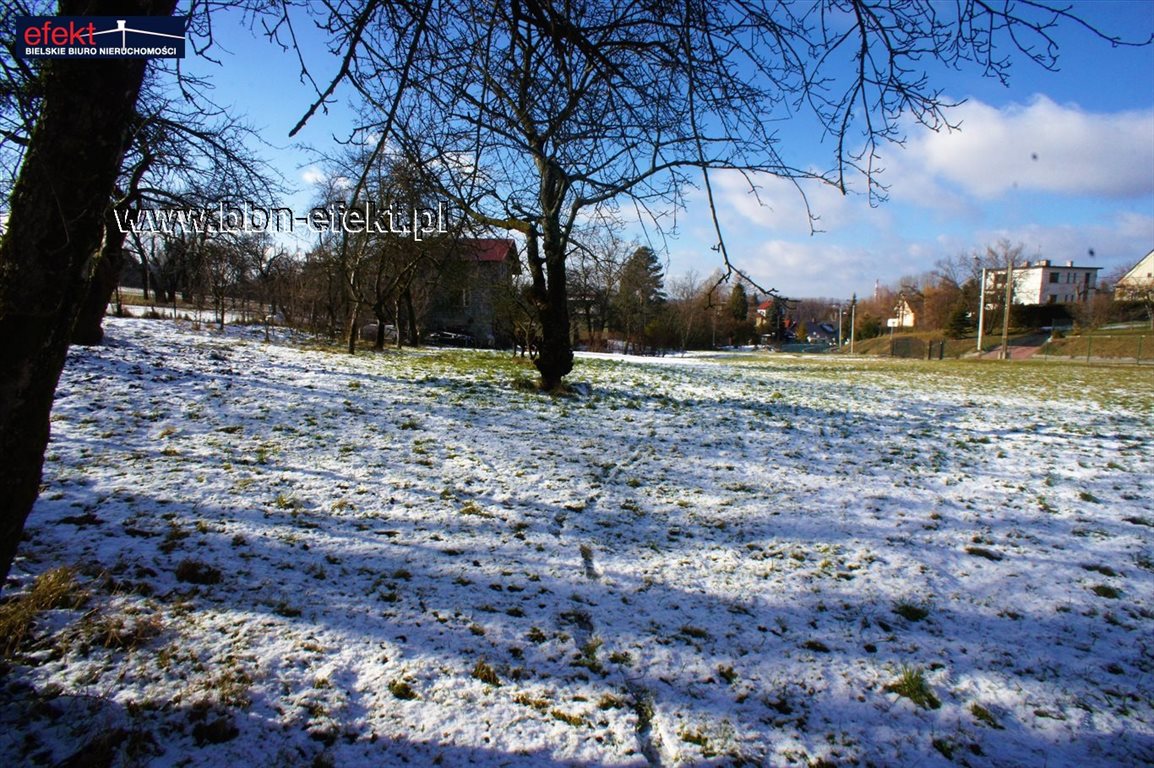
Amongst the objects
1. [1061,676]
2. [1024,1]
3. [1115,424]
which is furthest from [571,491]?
[1115,424]

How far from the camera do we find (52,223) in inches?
81.7

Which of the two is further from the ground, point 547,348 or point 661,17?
point 661,17

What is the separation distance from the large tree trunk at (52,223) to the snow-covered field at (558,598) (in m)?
1.09

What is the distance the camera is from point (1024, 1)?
2182 millimetres

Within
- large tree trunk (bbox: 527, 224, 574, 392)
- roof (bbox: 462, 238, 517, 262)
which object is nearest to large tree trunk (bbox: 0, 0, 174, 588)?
roof (bbox: 462, 238, 517, 262)

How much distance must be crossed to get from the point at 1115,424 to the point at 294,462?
13008mm

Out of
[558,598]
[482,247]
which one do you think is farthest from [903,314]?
[558,598]

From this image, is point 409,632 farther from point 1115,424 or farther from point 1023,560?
point 1115,424

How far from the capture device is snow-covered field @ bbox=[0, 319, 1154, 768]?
2.40 meters

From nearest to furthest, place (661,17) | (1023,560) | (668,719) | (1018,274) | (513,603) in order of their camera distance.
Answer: (668,719)
(661,17)
(513,603)
(1023,560)
(1018,274)

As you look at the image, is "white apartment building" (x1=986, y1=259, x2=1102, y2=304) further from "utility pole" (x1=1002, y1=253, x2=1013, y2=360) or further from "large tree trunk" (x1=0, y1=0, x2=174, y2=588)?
"large tree trunk" (x1=0, y1=0, x2=174, y2=588)

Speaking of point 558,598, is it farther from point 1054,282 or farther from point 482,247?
point 1054,282

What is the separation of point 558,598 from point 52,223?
3183 millimetres

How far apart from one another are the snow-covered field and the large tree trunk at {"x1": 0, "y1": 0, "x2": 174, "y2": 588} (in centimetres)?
109
